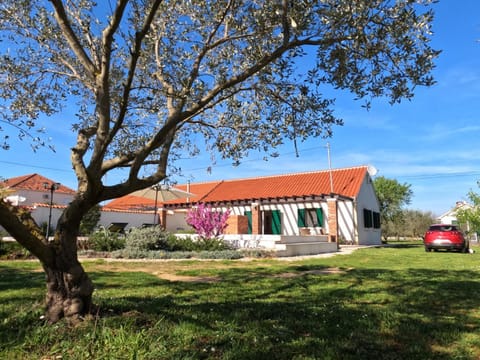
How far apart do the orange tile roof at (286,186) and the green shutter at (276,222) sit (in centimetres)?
115

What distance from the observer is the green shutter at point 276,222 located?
2523 cm

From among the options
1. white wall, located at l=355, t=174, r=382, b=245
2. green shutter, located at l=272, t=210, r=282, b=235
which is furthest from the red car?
green shutter, located at l=272, t=210, r=282, b=235

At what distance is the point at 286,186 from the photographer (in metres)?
28.1

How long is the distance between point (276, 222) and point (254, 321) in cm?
2128

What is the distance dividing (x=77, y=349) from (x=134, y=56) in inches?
106

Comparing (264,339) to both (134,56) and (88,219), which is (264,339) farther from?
(88,219)

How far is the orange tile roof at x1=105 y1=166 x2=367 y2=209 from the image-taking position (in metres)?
25.6

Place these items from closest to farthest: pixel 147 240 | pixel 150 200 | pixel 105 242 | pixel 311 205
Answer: pixel 147 240
pixel 105 242
pixel 311 205
pixel 150 200

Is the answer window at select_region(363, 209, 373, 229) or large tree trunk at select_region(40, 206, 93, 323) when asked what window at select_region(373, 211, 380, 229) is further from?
large tree trunk at select_region(40, 206, 93, 323)

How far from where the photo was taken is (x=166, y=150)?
4.57m

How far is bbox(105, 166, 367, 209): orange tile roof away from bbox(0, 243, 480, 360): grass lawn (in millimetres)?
16970

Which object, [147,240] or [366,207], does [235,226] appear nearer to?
[147,240]

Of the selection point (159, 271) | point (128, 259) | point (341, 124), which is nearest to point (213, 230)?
point (128, 259)

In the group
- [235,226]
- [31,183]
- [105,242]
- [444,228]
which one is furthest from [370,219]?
[31,183]
